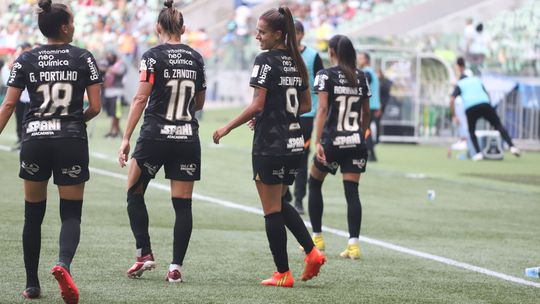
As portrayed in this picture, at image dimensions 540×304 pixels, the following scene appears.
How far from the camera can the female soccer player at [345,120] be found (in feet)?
33.9

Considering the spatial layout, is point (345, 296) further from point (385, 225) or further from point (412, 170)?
point (412, 170)

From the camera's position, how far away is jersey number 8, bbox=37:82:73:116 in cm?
749

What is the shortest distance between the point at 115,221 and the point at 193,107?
4.13 metres

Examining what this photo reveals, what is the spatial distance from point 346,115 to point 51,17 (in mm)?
3634

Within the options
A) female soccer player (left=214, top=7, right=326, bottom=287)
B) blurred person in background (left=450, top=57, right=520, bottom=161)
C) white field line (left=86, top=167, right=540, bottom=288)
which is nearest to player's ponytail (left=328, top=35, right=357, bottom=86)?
white field line (left=86, top=167, right=540, bottom=288)

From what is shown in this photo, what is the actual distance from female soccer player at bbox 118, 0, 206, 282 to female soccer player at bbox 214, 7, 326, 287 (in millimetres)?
346

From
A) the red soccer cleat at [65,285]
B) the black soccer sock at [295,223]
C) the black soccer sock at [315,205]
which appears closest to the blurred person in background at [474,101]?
the black soccer sock at [315,205]

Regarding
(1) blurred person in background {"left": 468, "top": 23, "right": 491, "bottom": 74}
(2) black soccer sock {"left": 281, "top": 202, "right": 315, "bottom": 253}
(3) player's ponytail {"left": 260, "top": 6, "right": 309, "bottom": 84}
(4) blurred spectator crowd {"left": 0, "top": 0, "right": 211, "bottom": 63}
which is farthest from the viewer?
(4) blurred spectator crowd {"left": 0, "top": 0, "right": 211, "bottom": 63}

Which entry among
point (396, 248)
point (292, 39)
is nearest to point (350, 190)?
point (396, 248)

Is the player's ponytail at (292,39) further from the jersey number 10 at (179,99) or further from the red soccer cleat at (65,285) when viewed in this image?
the red soccer cleat at (65,285)

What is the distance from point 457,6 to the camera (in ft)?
123

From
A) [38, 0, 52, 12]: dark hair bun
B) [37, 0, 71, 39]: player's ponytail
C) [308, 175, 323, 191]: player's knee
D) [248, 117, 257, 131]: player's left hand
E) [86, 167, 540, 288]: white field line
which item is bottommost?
[86, 167, 540, 288]: white field line

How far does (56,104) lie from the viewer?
7.50 meters

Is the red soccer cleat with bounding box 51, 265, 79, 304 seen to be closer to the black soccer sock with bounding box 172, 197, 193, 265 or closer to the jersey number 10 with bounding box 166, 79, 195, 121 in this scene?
the black soccer sock with bounding box 172, 197, 193, 265
